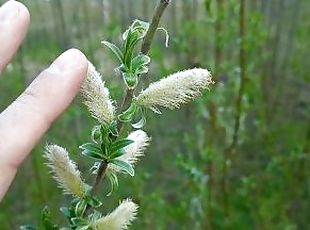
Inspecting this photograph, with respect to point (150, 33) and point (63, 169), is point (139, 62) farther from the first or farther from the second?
point (63, 169)

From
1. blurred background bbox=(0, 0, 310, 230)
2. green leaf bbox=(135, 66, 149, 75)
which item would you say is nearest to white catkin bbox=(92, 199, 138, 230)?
green leaf bbox=(135, 66, 149, 75)

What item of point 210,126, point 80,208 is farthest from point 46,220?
point 210,126

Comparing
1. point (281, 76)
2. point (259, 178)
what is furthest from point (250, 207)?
point (281, 76)

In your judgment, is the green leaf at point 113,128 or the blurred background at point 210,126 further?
the blurred background at point 210,126

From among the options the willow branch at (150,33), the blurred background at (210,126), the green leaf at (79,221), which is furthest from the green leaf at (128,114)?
the blurred background at (210,126)

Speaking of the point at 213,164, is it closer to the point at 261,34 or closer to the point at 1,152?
the point at 261,34

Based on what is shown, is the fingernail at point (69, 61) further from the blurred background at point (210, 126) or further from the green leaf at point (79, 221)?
the blurred background at point (210, 126)

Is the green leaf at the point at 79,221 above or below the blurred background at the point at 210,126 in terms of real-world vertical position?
above

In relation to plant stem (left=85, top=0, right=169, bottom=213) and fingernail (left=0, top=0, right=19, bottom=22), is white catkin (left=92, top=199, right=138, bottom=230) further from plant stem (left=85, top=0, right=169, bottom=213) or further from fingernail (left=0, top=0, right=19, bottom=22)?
fingernail (left=0, top=0, right=19, bottom=22)
